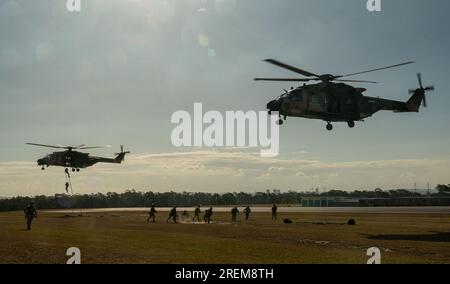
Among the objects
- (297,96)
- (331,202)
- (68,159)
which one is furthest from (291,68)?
(331,202)

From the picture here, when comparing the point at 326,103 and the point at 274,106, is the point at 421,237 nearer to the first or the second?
the point at 326,103

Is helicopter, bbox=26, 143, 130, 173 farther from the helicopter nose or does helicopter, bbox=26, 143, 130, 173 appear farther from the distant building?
the distant building

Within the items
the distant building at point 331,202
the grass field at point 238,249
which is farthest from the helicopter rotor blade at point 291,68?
the distant building at point 331,202

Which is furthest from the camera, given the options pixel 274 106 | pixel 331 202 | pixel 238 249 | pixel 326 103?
pixel 331 202

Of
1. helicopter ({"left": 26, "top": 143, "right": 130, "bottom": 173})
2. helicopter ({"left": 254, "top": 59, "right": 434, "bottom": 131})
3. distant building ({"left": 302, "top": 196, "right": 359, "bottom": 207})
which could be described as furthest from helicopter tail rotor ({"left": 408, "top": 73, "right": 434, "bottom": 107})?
distant building ({"left": 302, "top": 196, "right": 359, "bottom": 207})

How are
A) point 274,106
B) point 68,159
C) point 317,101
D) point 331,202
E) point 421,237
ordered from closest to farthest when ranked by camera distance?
point 421,237
point 274,106
point 317,101
point 68,159
point 331,202

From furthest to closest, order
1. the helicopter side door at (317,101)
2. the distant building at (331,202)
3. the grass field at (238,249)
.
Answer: the distant building at (331,202)
the helicopter side door at (317,101)
the grass field at (238,249)

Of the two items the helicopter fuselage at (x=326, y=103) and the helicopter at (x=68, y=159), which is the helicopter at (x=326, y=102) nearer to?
the helicopter fuselage at (x=326, y=103)

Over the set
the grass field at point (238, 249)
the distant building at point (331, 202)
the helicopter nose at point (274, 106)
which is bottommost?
the distant building at point (331, 202)

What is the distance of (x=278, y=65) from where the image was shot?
97.0 ft

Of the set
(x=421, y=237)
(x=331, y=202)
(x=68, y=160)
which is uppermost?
(x=68, y=160)

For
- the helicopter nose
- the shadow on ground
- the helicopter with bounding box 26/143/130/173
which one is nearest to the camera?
the shadow on ground
